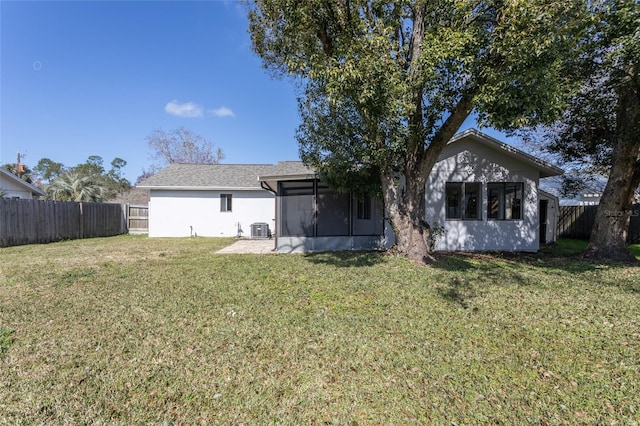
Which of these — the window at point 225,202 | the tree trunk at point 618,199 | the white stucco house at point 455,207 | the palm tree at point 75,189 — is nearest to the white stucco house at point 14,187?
the palm tree at point 75,189

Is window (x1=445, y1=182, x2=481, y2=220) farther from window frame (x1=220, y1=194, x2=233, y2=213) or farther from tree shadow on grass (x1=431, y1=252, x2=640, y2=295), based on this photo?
window frame (x1=220, y1=194, x2=233, y2=213)

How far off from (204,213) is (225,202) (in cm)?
120

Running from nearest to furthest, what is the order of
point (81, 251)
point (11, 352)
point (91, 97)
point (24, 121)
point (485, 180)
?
point (11, 352) < point (81, 251) < point (485, 180) < point (91, 97) < point (24, 121)

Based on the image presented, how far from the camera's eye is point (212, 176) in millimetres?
16391

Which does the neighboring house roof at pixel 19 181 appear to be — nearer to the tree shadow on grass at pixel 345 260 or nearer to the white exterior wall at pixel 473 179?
the tree shadow on grass at pixel 345 260

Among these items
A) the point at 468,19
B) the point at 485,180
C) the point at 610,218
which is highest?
the point at 468,19

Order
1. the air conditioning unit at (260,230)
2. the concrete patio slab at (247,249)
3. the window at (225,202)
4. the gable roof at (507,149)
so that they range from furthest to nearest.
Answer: the window at (225,202), the air conditioning unit at (260,230), the gable roof at (507,149), the concrete patio slab at (247,249)

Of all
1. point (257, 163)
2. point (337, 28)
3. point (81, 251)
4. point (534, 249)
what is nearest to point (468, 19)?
point (337, 28)

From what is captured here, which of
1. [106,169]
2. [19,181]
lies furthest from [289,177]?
[106,169]

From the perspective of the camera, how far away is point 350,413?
7.24 ft

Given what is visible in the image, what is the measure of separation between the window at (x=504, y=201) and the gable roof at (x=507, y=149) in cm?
91

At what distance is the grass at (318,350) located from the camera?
2.24 metres

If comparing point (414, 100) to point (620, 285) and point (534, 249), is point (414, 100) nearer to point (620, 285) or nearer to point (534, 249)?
point (620, 285)

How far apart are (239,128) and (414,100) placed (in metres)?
15.8
